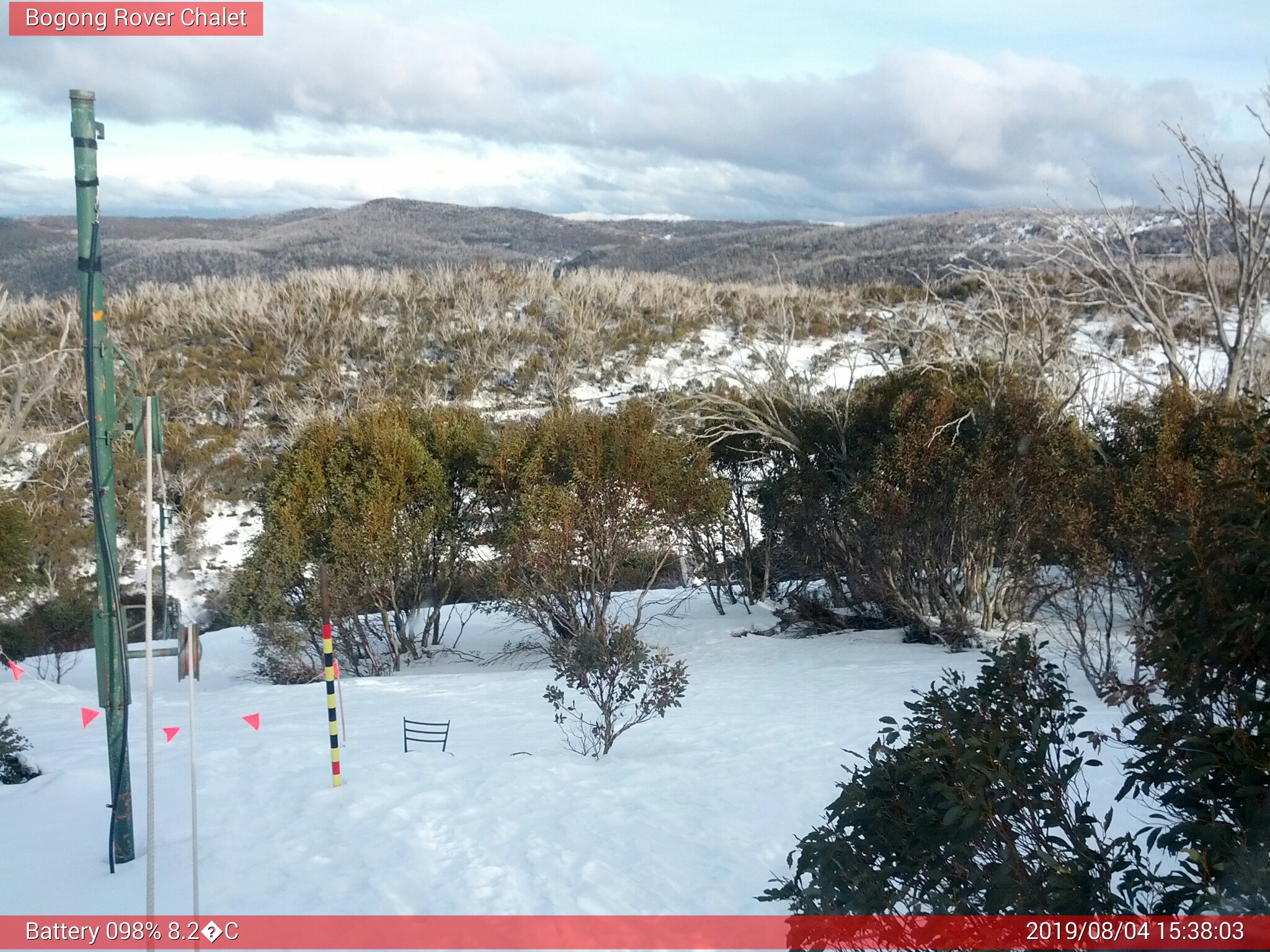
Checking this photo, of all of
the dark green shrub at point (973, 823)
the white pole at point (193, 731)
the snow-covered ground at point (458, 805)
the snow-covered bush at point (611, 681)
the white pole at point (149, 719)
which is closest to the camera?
the dark green shrub at point (973, 823)

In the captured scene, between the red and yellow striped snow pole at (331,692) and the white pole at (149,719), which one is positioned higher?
the white pole at (149,719)

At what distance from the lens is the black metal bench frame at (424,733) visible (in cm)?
794

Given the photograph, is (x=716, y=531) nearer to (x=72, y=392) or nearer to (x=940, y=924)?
(x=940, y=924)

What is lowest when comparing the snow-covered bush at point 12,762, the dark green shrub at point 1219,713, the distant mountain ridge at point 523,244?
the snow-covered bush at point 12,762

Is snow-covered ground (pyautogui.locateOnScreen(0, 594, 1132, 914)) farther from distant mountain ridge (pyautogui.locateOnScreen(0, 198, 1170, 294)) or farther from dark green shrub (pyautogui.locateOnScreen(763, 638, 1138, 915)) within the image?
distant mountain ridge (pyautogui.locateOnScreen(0, 198, 1170, 294))

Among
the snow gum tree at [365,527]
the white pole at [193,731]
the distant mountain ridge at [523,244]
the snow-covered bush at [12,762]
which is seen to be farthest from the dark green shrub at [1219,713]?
the distant mountain ridge at [523,244]

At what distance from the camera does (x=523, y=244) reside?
81.0 metres

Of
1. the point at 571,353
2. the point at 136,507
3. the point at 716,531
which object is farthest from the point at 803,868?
the point at 571,353

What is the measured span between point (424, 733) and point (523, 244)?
76460mm

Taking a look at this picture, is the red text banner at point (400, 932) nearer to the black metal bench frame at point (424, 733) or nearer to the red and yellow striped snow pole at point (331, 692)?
the red and yellow striped snow pole at point (331, 692)

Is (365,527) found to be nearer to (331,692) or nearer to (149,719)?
(331,692)

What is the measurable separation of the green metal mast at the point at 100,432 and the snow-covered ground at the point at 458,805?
87 centimetres

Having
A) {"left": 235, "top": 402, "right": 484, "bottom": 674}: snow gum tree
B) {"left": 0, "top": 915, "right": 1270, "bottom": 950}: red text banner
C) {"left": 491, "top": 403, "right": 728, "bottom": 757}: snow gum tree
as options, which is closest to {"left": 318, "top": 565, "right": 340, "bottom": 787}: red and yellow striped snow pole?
{"left": 0, "top": 915, "right": 1270, "bottom": 950}: red text banner

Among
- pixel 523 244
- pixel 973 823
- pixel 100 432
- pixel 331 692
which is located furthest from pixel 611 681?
pixel 523 244
